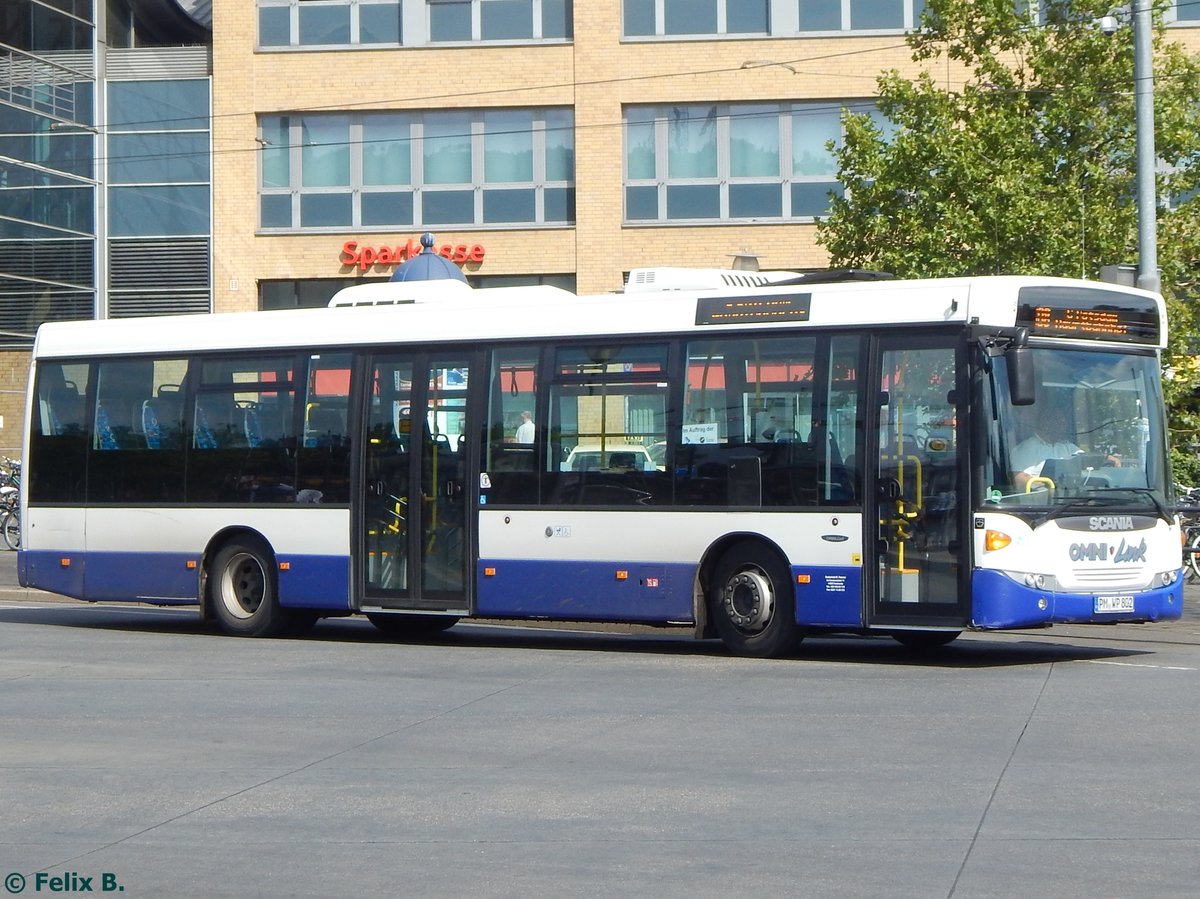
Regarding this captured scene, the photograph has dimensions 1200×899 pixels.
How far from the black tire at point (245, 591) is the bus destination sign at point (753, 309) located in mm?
4672

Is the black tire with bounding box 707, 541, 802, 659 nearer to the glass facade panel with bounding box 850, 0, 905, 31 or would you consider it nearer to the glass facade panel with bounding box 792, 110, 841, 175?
the glass facade panel with bounding box 792, 110, 841, 175

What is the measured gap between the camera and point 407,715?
37.8 feet

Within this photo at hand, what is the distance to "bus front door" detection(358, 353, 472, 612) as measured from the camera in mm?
16000

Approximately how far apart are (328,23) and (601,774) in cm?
3032

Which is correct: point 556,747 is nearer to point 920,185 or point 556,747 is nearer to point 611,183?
point 920,185

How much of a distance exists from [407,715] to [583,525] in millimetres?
4099

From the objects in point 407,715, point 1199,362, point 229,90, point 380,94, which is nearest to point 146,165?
point 229,90

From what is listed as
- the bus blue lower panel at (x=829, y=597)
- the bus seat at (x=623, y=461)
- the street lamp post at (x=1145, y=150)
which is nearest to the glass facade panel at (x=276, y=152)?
the street lamp post at (x=1145, y=150)

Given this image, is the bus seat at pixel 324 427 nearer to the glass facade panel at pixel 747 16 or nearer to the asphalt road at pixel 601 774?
the asphalt road at pixel 601 774

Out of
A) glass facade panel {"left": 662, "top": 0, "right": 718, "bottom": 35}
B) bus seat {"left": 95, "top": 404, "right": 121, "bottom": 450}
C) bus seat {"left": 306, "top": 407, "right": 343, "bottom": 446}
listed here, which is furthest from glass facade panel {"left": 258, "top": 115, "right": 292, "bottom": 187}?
bus seat {"left": 306, "top": 407, "right": 343, "bottom": 446}

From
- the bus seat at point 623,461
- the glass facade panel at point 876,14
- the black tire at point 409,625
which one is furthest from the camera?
the glass facade panel at point 876,14

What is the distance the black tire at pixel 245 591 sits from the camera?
17.1 meters

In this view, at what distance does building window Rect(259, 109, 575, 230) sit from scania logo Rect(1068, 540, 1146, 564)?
78.1 ft

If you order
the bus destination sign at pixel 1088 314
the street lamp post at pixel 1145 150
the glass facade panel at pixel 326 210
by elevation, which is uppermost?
the glass facade panel at pixel 326 210
